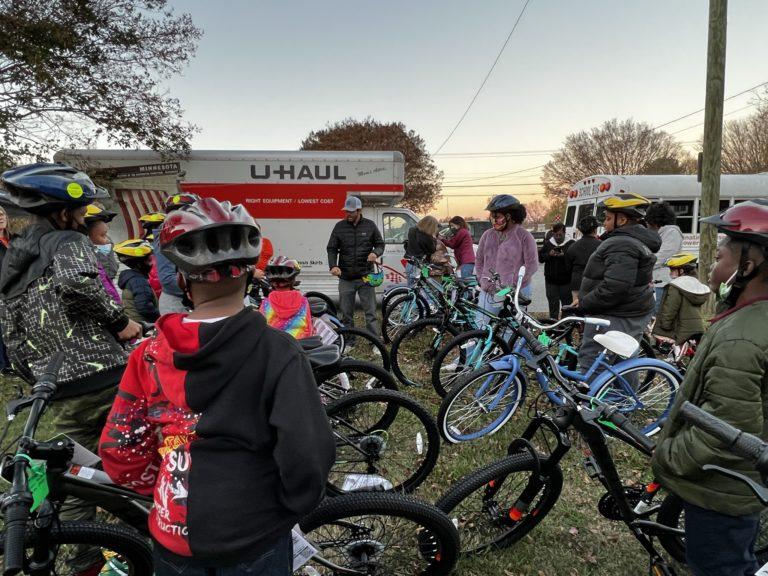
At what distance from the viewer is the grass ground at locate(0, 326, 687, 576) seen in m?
2.55

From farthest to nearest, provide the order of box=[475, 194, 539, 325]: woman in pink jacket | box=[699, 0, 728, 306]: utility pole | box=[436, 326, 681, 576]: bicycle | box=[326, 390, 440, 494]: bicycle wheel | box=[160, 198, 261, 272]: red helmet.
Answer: box=[699, 0, 728, 306]: utility pole → box=[475, 194, 539, 325]: woman in pink jacket → box=[326, 390, 440, 494]: bicycle wheel → box=[436, 326, 681, 576]: bicycle → box=[160, 198, 261, 272]: red helmet

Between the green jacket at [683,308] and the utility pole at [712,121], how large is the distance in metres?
3.97

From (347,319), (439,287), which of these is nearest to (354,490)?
(439,287)

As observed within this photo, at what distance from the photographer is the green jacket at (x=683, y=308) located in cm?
471

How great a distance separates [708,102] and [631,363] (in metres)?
6.45

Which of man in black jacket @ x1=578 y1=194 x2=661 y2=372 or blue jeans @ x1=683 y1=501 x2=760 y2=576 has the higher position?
man in black jacket @ x1=578 y1=194 x2=661 y2=372

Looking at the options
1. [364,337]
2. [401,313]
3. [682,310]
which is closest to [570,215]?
[401,313]

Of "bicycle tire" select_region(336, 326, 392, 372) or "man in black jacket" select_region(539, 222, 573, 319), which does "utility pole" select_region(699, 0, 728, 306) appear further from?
"bicycle tire" select_region(336, 326, 392, 372)

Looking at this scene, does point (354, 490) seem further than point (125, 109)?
No

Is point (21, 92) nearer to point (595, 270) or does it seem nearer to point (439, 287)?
point (439, 287)

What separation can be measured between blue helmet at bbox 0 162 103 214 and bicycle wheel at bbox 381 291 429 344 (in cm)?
489

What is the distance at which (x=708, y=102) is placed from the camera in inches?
299

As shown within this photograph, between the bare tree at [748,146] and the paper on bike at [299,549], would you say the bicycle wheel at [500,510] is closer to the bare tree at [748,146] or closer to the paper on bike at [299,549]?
the paper on bike at [299,549]

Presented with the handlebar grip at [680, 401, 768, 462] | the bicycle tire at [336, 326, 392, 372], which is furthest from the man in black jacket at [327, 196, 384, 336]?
the handlebar grip at [680, 401, 768, 462]
